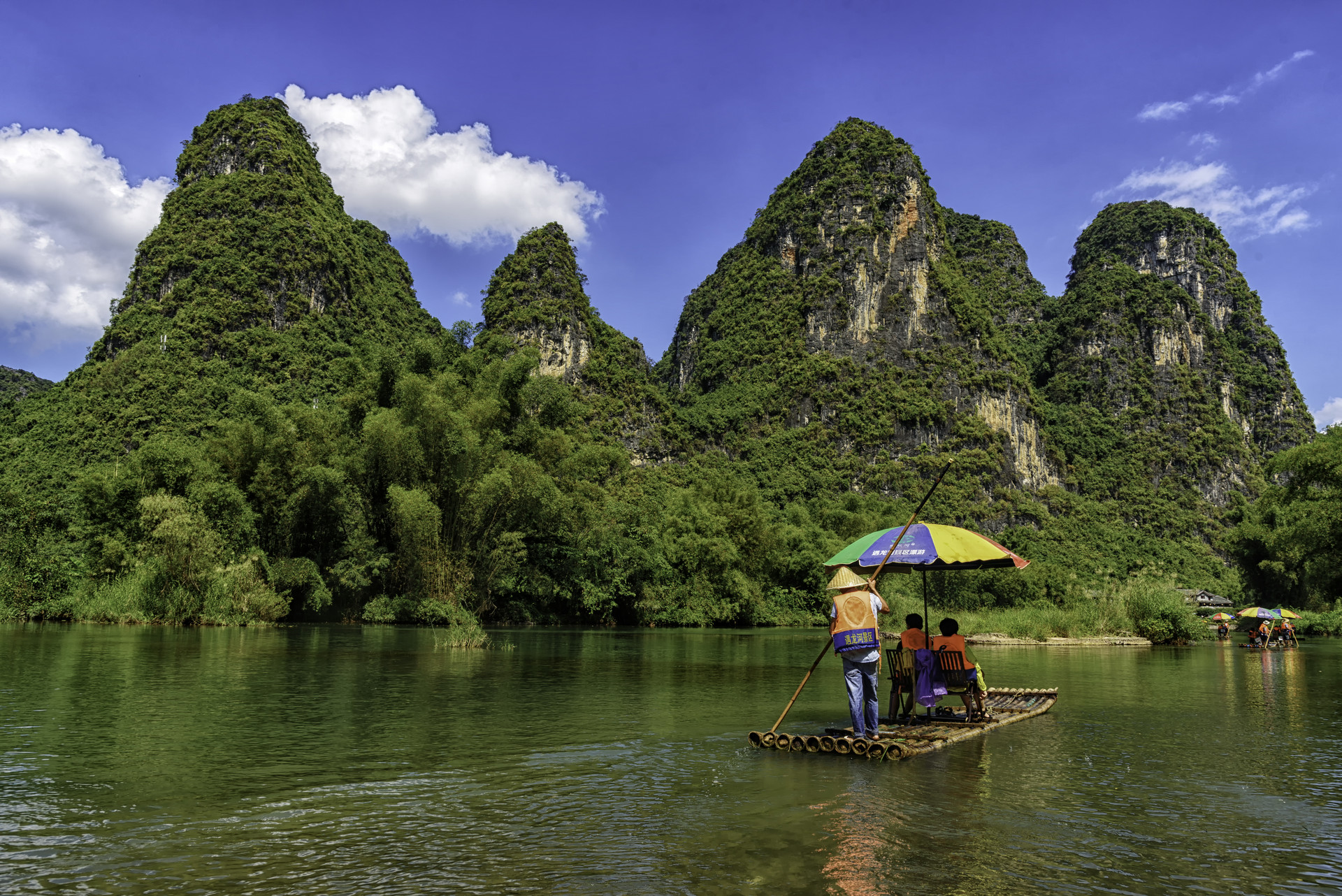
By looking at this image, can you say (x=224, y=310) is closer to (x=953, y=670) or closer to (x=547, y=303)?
(x=547, y=303)

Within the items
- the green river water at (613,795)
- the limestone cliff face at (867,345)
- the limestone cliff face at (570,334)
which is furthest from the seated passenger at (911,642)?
the limestone cliff face at (867,345)

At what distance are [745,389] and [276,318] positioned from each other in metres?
59.5

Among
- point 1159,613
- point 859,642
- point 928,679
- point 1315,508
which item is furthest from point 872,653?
point 1315,508

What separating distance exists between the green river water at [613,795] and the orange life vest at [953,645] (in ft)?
3.08

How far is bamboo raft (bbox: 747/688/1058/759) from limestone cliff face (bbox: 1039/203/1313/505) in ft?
418

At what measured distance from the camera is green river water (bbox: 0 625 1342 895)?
186 inches

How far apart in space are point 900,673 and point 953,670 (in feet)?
2.11

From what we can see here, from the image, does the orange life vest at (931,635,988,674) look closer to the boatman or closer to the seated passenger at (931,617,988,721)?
the seated passenger at (931,617,988,721)

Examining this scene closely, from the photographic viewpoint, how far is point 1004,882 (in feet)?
15.2

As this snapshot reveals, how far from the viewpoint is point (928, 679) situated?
9.93 m

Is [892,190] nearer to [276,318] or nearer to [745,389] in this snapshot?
[745,389]

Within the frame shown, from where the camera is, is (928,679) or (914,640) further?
(914,640)

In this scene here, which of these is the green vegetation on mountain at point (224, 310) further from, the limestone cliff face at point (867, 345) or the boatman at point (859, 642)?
the boatman at point (859, 642)

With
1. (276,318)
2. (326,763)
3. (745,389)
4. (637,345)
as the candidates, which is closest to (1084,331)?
(745,389)
